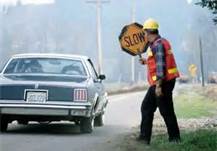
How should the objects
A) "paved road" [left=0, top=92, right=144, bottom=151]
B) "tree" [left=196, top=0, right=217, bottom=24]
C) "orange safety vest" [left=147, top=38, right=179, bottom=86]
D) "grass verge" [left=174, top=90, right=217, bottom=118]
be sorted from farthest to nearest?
"grass verge" [left=174, top=90, right=217, bottom=118], "tree" [left=196, top=0, right=217, bottom=24], "paved road" [left=0, top=92, right=144, bottom=151], "orange safety vest" [left=147, top=38, right=179, bottom=86]

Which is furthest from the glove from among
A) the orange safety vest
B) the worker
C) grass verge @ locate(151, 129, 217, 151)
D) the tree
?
the tree

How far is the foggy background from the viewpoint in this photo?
2992 inches

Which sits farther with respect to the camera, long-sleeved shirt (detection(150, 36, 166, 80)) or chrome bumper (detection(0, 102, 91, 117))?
chrome bumper (detection(0, 102, 91, 117))

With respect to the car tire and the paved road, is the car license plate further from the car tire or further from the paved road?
the car tire

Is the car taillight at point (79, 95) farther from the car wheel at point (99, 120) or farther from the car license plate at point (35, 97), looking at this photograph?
the car wheel at point (99, 120)

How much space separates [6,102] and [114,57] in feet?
286

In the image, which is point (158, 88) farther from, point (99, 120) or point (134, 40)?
point (99, 120)

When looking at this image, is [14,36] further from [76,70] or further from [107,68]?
[76,70]

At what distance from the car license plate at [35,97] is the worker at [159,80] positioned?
2.67 meters

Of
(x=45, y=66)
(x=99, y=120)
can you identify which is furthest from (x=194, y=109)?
(x=45, y=66)

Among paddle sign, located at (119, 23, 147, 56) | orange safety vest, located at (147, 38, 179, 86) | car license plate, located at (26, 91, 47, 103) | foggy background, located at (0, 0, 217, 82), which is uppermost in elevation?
foggy background, located at (0, 0, 217, 82)

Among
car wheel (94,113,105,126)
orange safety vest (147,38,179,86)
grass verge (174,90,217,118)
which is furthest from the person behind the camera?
grass verge (174,90,217,118)

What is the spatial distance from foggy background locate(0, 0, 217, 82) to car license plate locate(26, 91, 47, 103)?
185ft

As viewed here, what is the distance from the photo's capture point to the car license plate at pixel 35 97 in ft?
41.2
